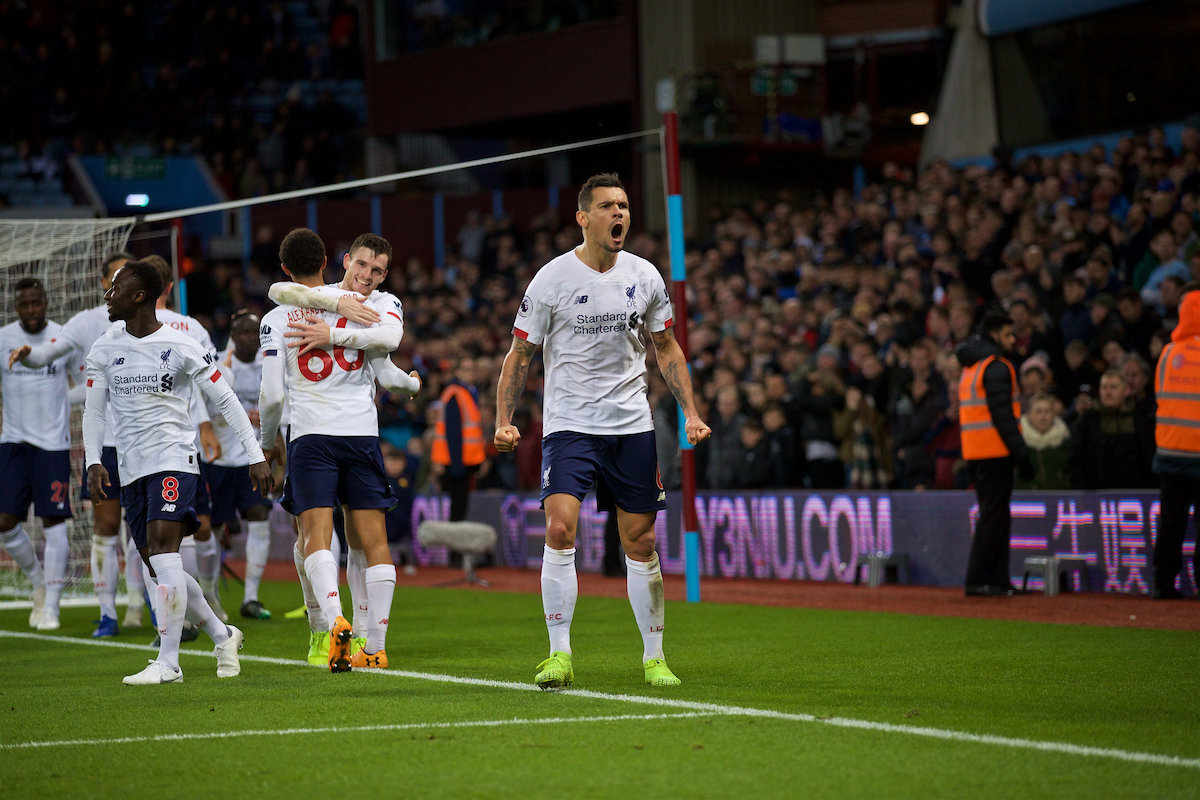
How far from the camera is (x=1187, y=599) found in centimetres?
1186

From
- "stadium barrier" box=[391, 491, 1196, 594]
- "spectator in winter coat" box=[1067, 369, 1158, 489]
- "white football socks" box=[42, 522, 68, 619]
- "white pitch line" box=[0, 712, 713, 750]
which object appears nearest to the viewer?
"white pitch line" box=[0, 712, 713, 750]

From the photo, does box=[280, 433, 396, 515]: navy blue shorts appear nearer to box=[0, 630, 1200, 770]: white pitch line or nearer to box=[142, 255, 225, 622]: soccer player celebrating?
box=[0, 630, 1200, 770]: white pitch line

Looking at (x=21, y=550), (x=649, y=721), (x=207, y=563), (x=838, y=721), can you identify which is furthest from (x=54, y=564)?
(x=838, y=721)

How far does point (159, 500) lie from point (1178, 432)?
7.61 m

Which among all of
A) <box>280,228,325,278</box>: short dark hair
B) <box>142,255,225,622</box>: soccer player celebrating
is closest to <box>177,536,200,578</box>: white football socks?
<box>142,255,225,622</box>: soccer player celebrating

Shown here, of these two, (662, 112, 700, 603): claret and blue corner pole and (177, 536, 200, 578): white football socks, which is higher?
(662, 112, 700, 603): claret and blue corner pole

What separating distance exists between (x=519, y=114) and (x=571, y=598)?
72.4ft

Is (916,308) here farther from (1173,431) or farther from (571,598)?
(571,598)

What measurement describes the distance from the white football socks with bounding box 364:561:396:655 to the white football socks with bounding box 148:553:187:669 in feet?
3.22

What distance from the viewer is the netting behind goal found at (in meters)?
13.2

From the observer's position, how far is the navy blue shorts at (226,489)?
37.8ft

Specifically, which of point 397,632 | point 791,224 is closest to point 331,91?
point 791,224

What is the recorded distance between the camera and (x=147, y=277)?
7.91 meters

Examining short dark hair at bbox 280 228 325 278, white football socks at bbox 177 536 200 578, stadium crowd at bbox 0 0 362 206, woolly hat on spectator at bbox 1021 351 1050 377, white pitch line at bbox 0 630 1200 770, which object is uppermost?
stadium crowd at bbox 0 0 362 206
